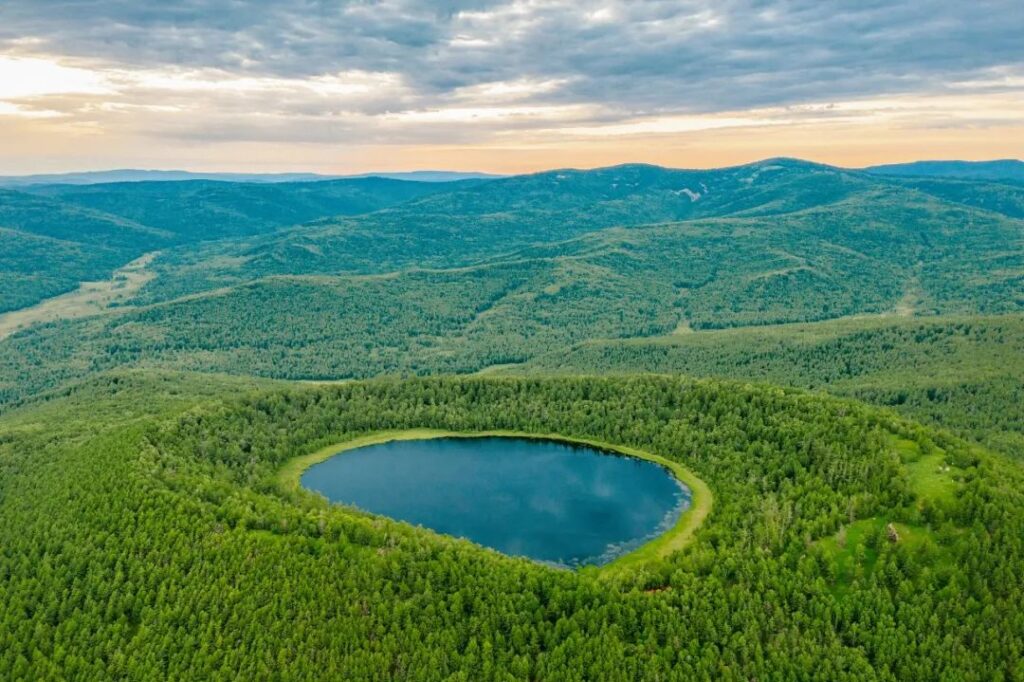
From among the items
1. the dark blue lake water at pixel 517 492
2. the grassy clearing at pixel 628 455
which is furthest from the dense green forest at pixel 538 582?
the dark blue lake water at pixel 517 492

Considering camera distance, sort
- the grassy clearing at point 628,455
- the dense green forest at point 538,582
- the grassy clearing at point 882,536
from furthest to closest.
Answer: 1. the grassy clearing at point 628,455
2. the grassy clearing at point 882,536
3. the dense green forest at point 538,582

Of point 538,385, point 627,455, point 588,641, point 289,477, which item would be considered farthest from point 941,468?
point 289,477

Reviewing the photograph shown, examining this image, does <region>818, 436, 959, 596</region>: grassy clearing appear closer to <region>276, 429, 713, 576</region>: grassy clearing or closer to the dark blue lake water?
<region>276, 429, 713, 576</region>: grassy clearing

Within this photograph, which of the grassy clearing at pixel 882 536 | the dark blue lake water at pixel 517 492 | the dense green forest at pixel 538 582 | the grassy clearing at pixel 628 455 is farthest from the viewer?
the dark blue lake water at pixel 517 492

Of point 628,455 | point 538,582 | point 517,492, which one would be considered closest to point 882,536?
point 538,582

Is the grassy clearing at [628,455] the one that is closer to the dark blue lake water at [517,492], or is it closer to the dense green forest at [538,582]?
the dark blue lake water at [517,492]
